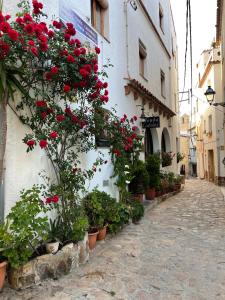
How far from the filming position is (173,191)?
13594mm

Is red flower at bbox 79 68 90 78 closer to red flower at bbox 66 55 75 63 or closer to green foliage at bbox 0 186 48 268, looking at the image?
red flower at bbox 66 55 75 63

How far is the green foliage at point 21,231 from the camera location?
3.50 m

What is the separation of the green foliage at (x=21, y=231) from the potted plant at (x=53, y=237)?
0.82 feet

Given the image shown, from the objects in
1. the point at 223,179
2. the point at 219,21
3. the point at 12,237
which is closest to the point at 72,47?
the point at 12,237

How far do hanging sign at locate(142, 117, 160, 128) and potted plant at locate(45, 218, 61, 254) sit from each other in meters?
6.13

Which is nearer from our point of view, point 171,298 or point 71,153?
point 171,298

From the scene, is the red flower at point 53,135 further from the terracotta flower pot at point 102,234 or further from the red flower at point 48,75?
the terracotta flower pot at point 102,234

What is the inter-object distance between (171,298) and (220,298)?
22.3 inches

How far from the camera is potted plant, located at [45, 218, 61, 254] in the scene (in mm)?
4023

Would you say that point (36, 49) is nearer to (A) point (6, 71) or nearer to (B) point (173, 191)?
(A) point (6, 71)

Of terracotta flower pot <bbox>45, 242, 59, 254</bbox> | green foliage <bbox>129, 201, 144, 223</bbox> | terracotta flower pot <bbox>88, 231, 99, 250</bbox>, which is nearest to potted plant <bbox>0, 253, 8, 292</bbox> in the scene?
terracotta flower pot <bbox>45, 242, 59, 254</bbox>

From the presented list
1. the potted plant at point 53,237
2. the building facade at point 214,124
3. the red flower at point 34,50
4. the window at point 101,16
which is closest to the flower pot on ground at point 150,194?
the window at point 101,16

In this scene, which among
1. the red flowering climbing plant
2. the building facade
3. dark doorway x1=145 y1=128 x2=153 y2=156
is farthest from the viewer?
the building facade

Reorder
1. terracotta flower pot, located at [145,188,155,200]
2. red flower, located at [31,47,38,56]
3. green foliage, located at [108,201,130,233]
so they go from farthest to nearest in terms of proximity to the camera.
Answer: terracotta flower pot, located at [145,188,155,200] < green foliage, located at [108,201,130,233] < red flower, located at [31,47,38,56]
